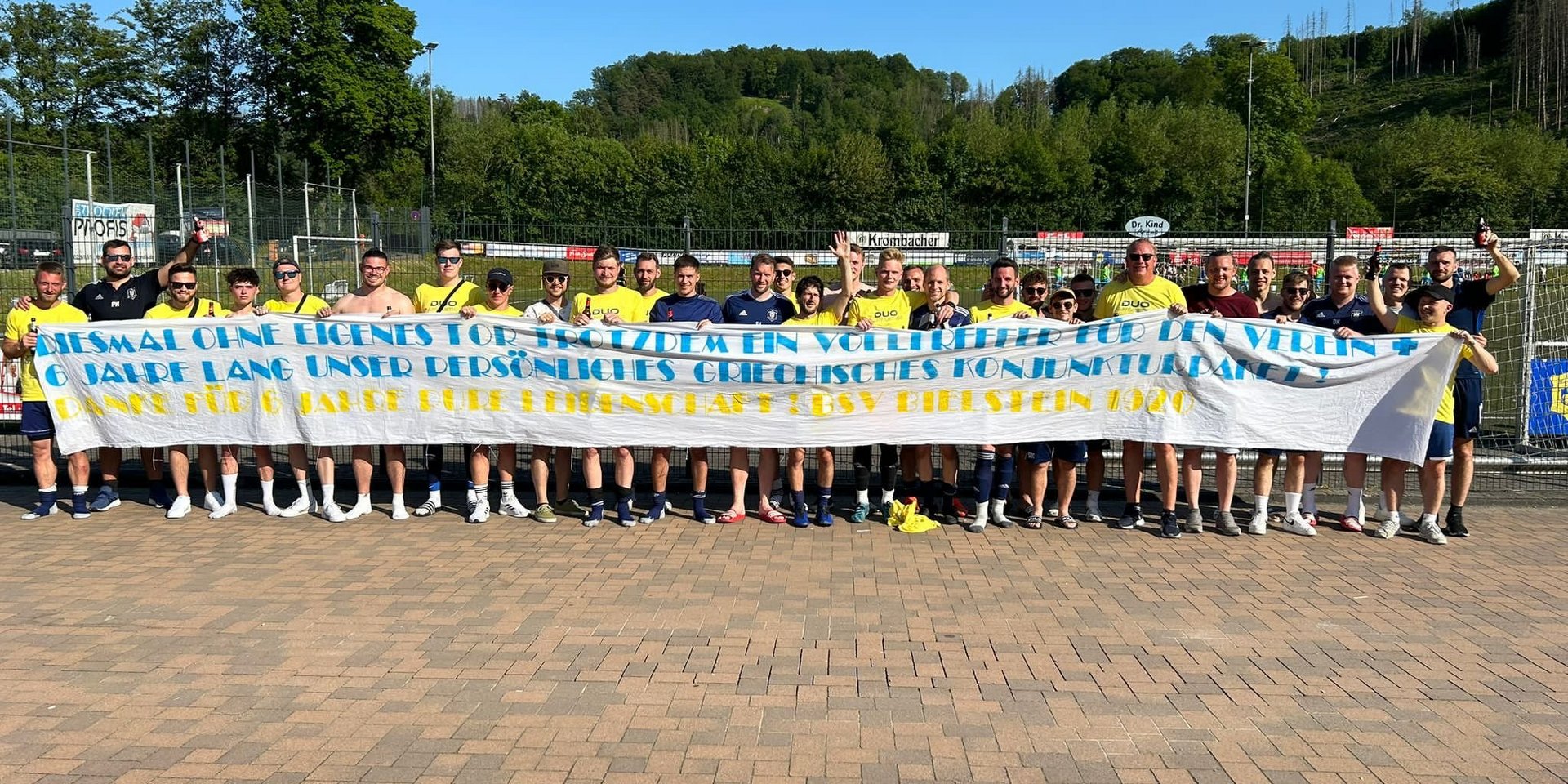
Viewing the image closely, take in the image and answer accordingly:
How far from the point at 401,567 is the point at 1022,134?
243 ft

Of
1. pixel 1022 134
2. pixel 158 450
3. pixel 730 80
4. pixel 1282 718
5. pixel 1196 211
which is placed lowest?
pixel 1282 718

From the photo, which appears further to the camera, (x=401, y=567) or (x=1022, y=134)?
(x=1022, y=134)

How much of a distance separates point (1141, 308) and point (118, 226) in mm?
21086

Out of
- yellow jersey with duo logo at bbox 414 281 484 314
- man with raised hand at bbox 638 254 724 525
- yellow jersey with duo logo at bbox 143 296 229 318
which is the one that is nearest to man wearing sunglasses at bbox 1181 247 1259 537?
man with raised hand at bbox 638 254 724 525

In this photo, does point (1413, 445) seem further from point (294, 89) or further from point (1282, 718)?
point (294, 89)

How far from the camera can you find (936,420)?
759 centimetres

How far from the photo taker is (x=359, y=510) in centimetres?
768

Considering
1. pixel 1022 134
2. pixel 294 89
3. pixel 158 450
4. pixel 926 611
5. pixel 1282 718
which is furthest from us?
pixel 1022 134

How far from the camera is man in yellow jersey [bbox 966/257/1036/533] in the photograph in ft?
24.7

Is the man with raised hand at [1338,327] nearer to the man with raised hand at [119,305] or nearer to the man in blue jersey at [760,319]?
the man in blue jersey at [760,319]

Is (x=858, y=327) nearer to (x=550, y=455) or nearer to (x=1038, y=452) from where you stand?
(x=1038, y=452)

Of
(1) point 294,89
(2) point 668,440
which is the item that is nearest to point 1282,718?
(2) point 668,440

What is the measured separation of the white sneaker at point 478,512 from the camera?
7.53 meters

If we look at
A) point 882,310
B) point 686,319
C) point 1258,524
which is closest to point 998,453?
point 882,310
